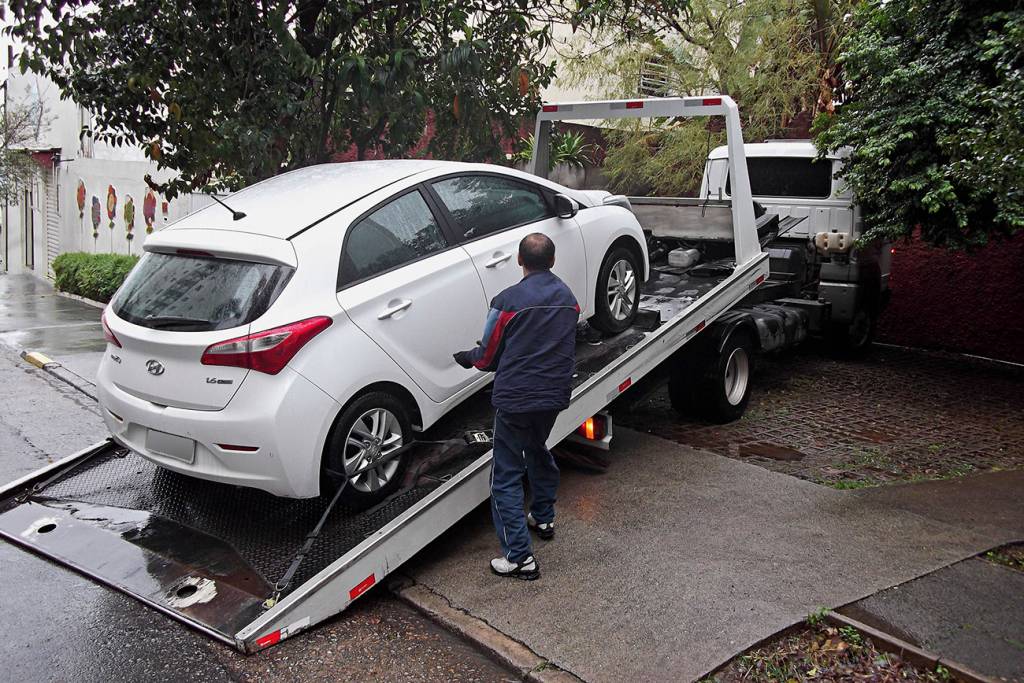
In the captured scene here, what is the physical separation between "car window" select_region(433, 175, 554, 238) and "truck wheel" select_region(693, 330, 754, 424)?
77.4 inches

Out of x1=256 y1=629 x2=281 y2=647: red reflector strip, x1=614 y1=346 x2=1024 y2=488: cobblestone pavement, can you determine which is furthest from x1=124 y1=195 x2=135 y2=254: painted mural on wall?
x1=256 y1=629 x2=281 y2=647: red reflector strip

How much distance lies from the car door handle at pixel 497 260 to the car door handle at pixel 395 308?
2.30 ft

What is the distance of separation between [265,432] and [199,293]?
0.82 m

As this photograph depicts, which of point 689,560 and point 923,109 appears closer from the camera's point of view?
point 689,560

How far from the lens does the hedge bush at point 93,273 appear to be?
53.0 feet

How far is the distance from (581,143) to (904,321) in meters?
5.49

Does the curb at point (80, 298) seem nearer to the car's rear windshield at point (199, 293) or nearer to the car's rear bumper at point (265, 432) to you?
the car's rear windshield at point (199, 293)

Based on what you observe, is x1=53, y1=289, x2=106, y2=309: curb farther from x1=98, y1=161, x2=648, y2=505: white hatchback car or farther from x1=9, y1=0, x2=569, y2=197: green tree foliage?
x1=98, y1=161, x2=648, y2=505: white hatchback car

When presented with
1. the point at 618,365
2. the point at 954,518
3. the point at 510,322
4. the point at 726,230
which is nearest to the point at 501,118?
the point at 726,230

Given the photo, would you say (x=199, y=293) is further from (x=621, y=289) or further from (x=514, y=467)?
(x=621, y=289)

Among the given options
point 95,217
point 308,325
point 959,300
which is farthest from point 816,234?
point 95,217

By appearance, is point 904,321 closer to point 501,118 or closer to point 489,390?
point 501,118

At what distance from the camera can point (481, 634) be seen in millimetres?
4215

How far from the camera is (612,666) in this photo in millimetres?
3914
